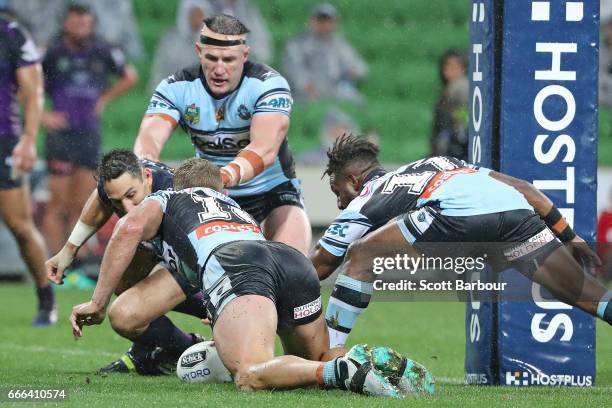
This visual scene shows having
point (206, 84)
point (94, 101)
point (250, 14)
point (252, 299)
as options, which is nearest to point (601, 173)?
point (250, 14)

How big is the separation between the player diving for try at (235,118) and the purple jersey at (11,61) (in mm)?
2770

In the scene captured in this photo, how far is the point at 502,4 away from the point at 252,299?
1997 mm

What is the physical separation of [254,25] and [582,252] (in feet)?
28.1

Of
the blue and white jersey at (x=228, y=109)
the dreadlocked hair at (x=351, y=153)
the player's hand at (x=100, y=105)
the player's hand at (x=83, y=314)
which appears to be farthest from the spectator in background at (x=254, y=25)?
the player's hand at (x=83, y=314)

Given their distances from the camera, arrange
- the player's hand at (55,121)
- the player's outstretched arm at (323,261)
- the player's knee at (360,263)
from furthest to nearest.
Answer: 1. the player's hand at (55,121)
2. the player's outstretched arm at (323,261)
3. the player's knee at (360,263)

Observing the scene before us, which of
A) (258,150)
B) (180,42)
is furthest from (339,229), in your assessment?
Answer: (180,42)

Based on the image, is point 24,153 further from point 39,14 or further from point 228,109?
point 39,14

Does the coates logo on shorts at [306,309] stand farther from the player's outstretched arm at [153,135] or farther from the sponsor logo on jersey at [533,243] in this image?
the player's outstretched arm at [153,135]

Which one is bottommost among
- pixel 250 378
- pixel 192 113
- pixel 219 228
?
pixel 250 378

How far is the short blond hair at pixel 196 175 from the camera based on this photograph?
6.15 meters

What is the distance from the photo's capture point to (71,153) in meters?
12.6

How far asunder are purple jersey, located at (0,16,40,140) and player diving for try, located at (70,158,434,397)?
3.96 m

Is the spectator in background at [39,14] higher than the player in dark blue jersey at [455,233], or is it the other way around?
the spectator in background at [39,14]

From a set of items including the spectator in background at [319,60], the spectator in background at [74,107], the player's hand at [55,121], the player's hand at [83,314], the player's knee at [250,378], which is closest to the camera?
the player's knee at [250,378]
